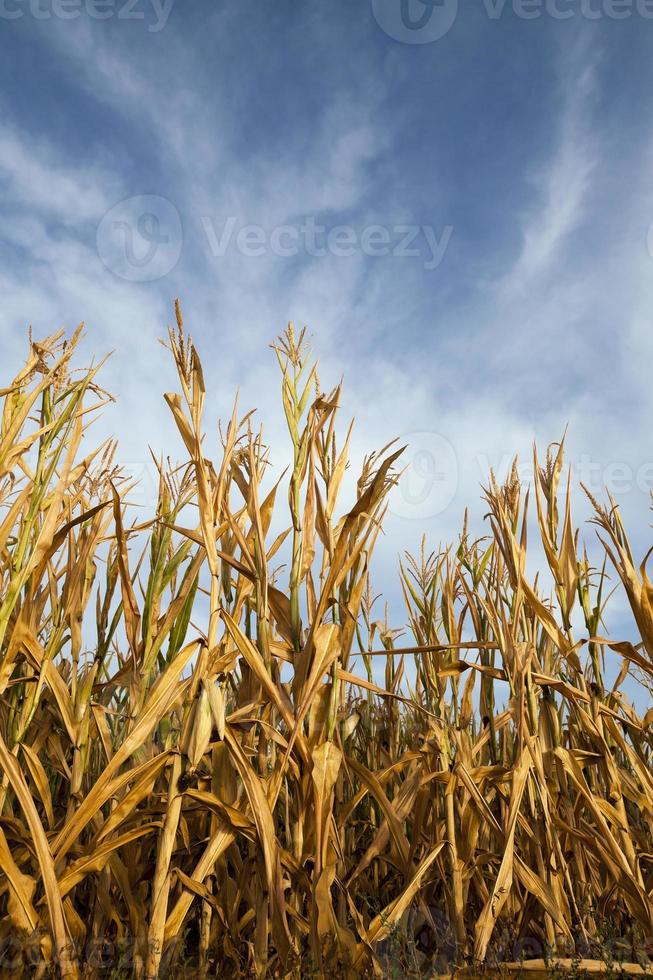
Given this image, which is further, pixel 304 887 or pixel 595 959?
pixel 595 959

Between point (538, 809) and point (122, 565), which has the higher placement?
point (122, 565)

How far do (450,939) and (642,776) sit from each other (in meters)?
0.91

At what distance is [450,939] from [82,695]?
1.51 metres

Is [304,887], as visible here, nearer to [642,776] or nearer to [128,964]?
[128,964]

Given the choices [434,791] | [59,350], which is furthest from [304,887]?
[59,350]

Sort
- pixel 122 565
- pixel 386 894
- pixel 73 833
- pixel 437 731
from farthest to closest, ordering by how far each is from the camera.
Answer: pixel 386 894
pixel 437 731
pixel 122 565
pixel 73 833

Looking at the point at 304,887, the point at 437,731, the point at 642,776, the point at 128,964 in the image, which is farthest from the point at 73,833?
the point at 642,776

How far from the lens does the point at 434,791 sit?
2.58 meters

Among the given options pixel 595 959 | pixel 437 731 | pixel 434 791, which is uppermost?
pixel 437 731

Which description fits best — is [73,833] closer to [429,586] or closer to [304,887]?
[304,887]

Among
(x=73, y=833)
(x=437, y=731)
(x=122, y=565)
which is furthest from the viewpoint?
(x=437, y=731)

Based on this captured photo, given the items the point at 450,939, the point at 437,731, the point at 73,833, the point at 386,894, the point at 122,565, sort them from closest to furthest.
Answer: the point at 73,833 → the point at 122,565 → the point at 450,939 → the point at 437,731 → the point at 386,894

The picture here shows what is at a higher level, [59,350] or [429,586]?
[59,350]

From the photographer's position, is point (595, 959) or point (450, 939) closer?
point (595, 959)
